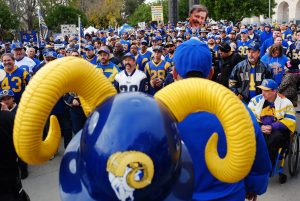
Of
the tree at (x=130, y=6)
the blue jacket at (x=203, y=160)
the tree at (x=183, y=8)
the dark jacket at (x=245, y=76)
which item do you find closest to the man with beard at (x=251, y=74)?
the dark jacket at (x=245, y=76)

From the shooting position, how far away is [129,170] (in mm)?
1350

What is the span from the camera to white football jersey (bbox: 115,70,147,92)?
21.8 feet

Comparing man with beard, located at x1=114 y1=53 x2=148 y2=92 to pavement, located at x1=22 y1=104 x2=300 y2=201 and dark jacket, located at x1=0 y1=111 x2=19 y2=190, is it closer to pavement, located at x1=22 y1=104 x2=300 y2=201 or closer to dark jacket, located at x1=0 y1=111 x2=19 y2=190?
pavement, located at x1=22 y1=104 x2=300 y2=201

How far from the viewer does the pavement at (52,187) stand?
5.34 m

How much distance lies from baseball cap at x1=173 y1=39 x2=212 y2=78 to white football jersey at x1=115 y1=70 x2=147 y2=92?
4424 mm

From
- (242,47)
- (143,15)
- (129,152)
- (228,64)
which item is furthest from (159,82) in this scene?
(143,15)

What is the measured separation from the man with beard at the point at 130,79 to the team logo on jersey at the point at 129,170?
5.25m

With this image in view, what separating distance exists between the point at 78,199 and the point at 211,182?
32.0 inches

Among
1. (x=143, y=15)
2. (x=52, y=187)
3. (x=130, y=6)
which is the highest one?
(x=130, y=6)

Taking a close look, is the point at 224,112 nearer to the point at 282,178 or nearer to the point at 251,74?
the point at 282,178

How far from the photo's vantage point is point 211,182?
2.09m

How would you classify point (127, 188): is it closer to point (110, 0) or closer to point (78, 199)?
point (78, 199)

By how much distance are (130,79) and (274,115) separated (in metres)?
2.59

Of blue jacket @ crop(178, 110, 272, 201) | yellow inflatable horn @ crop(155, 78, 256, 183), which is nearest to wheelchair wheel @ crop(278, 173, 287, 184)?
blue jacket @ crop(178, 110, 272, 201)
